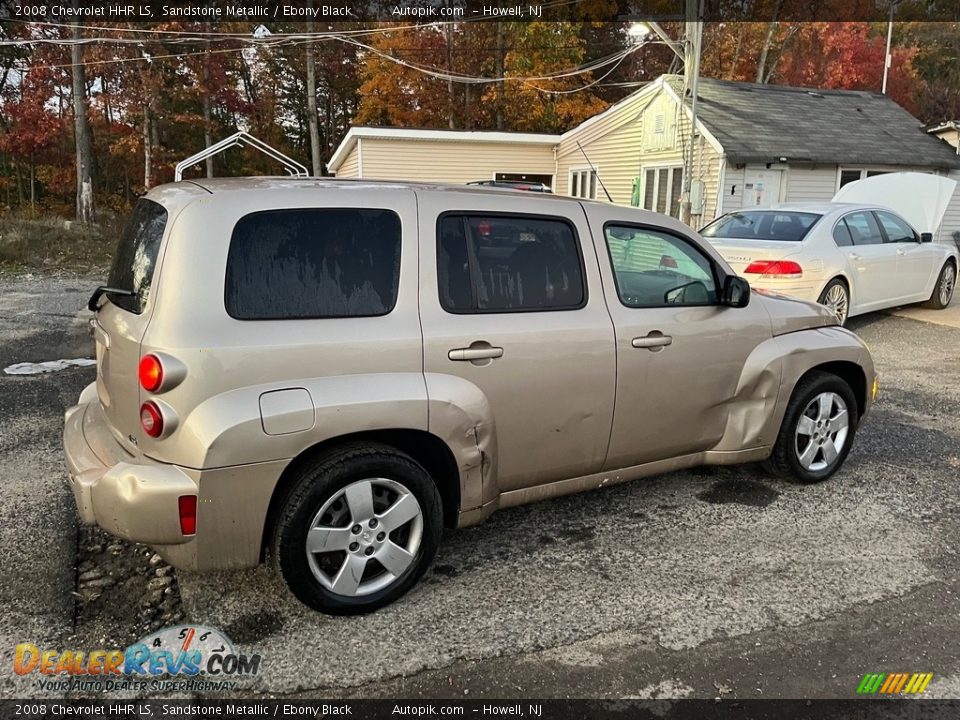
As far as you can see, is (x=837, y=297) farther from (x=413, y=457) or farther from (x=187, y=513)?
(x=187, y=513)

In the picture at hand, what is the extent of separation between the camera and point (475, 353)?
10.5 feet

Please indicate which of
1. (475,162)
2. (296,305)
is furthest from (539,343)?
(475,162)

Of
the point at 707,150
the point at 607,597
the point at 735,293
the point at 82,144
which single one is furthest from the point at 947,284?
the point at 82,144

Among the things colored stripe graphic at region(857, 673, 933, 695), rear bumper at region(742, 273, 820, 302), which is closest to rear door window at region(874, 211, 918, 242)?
rear bumper at region(742, 273, 820, 302)

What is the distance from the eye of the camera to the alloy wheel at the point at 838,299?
29.3ft

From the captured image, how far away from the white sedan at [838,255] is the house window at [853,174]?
304 inches

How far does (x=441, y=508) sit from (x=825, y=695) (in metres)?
1.62

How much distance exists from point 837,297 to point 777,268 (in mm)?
1084

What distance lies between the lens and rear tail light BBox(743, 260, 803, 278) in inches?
335

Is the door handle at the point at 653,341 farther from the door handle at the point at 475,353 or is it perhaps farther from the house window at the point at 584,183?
the house window at the point at 584,183

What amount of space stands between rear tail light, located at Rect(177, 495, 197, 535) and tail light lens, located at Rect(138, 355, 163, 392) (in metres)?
0.42

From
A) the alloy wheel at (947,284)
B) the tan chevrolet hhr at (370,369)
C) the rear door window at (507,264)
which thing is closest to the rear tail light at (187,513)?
the tan chevrolet hhr at (370,369)

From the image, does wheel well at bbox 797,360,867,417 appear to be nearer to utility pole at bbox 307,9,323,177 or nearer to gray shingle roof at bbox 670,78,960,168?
gray shingle roof at bbox 670,78,960,168

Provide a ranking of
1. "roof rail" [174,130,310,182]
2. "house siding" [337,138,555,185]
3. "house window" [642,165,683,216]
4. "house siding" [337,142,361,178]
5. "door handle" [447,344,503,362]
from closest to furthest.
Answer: "door handle" [447,344,503,362] → "roof rail" [174,130,310,182] → "house window" [642,165,683,216] → "house siding" [337,138,555,185] → "house siding" [337,142,361,178]
